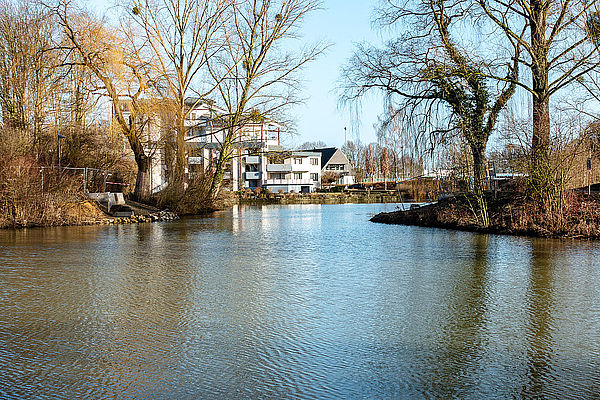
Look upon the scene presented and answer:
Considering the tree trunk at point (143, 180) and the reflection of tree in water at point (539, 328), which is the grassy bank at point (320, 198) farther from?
the reflection of tree in water at point (539, 328)

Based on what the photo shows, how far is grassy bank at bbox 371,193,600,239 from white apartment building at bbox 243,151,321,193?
179 ft

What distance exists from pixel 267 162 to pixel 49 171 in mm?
55237

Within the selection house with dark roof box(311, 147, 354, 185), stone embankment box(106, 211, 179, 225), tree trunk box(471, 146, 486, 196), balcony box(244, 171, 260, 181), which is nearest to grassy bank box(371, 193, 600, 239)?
tree trunk box(471, 146, 486, 196)

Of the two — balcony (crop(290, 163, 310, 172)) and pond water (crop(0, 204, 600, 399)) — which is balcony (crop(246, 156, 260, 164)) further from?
pond water (crop(0, 204, 600, 399))

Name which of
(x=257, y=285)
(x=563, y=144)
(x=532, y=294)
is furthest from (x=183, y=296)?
(x=563, y=144)

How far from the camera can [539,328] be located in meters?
4.74

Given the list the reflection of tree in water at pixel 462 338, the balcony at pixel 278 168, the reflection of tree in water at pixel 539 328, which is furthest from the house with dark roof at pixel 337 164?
the reflection of tree in water at pixel 462 338

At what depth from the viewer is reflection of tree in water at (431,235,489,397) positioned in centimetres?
348

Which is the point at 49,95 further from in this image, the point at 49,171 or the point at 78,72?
the point at 49,171

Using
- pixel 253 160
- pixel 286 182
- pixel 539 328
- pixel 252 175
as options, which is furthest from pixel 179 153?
pixel 286 182

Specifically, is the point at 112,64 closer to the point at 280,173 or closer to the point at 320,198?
the point at 320,198

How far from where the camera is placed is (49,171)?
16.9 m

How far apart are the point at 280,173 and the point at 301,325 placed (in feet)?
222

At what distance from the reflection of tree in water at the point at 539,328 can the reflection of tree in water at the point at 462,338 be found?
0.33m
